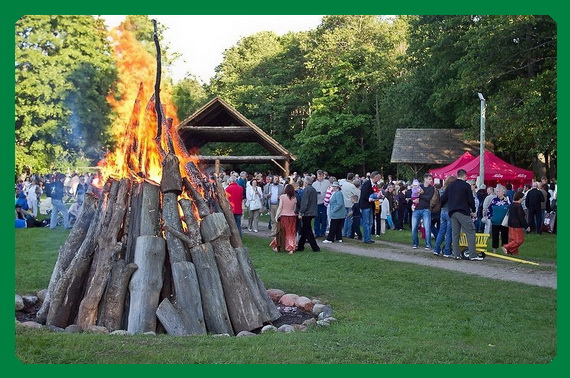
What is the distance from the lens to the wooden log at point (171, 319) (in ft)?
30.4

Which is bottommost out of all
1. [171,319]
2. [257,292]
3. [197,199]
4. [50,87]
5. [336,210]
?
[171,319]

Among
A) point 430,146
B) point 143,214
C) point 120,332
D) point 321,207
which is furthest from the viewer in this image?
point 430,146

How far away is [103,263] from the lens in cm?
987

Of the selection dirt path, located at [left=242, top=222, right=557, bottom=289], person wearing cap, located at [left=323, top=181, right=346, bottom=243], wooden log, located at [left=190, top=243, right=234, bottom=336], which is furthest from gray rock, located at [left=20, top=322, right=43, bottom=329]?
person wearing cap, located at [left=323, top=181, right=346, bottom=243]

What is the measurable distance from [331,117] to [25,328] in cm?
2905

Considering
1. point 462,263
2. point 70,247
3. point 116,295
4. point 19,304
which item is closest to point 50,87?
point 70,247

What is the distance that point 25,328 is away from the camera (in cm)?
906

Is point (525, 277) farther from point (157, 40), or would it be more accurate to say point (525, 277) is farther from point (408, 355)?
point (157, 40)

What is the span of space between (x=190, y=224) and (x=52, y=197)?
14955 millimetres

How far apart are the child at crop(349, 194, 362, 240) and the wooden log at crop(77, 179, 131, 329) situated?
42.9ft

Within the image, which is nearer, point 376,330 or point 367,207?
point 376,330

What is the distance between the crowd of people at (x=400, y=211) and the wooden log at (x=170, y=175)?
8.96 metres

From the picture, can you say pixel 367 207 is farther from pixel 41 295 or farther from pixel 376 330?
pixel 376 330

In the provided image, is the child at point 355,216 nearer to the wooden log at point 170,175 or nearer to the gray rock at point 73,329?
the wooden log at point 170,175
